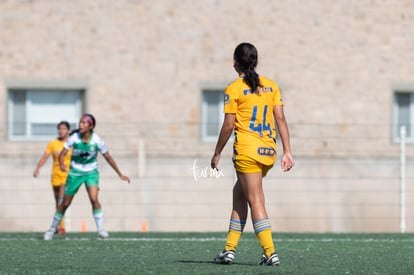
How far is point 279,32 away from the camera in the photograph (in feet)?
86.9

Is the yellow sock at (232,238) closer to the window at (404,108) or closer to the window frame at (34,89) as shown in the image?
the window frame at (34,89)

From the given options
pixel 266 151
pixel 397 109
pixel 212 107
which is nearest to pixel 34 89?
pixel 212 107

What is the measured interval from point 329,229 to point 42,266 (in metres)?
14.2

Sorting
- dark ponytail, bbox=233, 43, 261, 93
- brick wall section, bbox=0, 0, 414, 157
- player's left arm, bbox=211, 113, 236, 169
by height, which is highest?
brick wall section, bbox=0, 0, 414, 157

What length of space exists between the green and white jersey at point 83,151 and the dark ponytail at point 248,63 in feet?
20.8

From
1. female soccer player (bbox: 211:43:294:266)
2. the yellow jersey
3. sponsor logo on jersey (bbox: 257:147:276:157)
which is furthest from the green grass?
the yellow jersey

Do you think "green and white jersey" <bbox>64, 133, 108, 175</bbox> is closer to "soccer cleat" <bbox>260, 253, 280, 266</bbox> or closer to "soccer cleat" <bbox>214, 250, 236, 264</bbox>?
"soccer cleat" <bbox>214, 250, 236, 264</bbox>

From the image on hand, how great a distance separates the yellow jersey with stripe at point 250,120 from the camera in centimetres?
1131

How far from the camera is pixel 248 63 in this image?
448 inches

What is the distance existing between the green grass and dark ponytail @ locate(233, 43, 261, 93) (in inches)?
68.7

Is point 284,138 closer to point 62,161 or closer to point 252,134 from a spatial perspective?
point 252,134

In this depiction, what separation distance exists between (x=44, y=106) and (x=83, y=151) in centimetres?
901

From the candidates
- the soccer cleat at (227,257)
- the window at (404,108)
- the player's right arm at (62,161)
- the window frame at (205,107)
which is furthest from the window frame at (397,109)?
the soccer cleat at (227,257)

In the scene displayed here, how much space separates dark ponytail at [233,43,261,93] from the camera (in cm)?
1134
